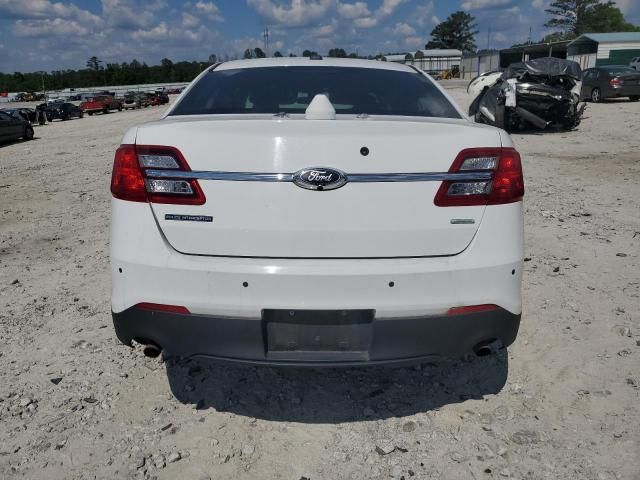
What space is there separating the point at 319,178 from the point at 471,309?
→ 841 millimetres

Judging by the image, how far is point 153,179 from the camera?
2191 mm

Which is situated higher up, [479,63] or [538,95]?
[479,63]

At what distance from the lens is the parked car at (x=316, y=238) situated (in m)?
2.12

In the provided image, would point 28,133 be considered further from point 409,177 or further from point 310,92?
point 409,177

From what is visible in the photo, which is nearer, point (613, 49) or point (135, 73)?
point (613, 49)

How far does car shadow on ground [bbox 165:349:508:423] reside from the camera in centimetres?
272

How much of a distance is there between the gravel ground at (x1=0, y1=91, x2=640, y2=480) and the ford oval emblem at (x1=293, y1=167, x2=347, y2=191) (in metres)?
1.20

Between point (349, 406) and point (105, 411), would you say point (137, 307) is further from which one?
point (349, 406)

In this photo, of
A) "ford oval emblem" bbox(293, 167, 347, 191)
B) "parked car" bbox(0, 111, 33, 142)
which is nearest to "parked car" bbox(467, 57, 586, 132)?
"ford oval emblem" bbox(293, 167, 347, 191)

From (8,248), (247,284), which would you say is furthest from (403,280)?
(8,248)

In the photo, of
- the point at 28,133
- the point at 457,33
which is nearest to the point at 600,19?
the point at 457,33

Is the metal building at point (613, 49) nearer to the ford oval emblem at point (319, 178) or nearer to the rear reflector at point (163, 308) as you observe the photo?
the ford oval emblem at point (319, 178)

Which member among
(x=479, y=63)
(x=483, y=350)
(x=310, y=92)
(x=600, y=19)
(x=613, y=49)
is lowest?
(x=483, y=350)

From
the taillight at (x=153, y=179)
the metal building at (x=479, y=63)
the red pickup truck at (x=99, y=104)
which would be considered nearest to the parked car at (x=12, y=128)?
the taillight at (x=153, y=179)
